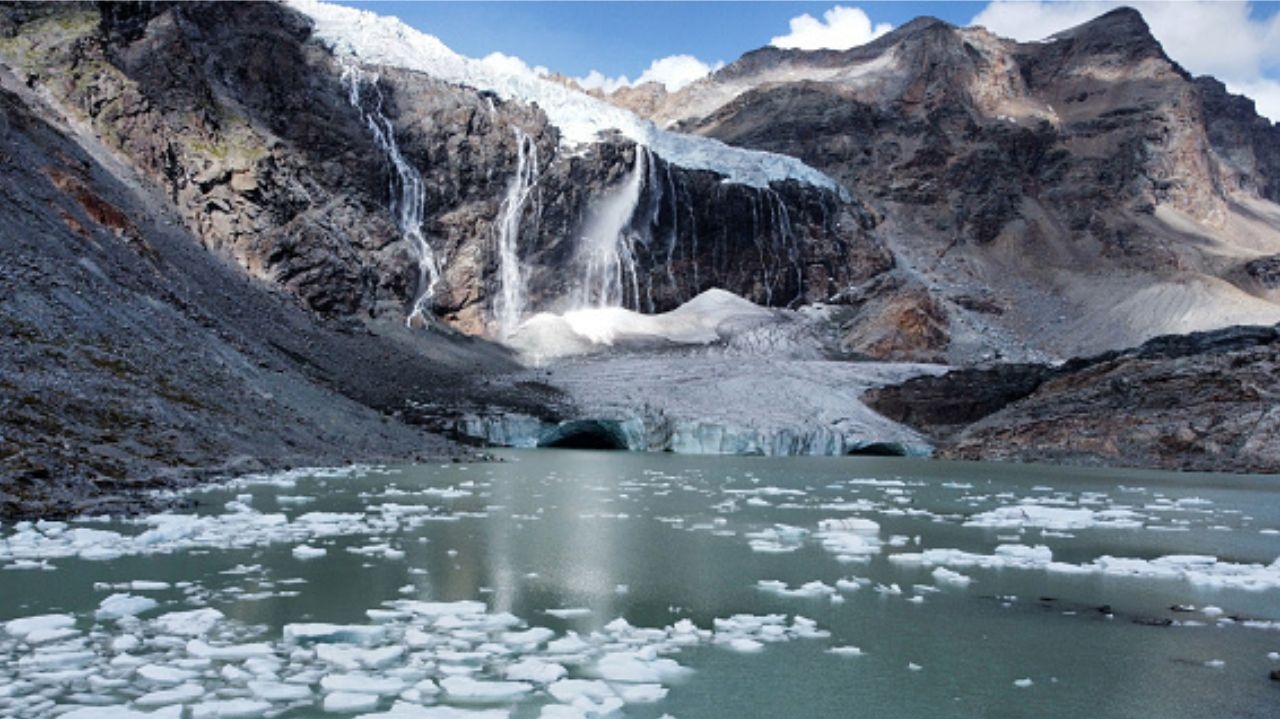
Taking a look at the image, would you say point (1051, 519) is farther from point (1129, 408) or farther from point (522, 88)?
point (522, 88)

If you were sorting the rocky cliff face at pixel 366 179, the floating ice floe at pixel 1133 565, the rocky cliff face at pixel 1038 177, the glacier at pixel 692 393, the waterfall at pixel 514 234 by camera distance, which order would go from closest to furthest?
the floating ice floe at pixel 1133 565
the glacier at pixel 692 393
the rocky cliff face at pixel 366 179
the waterfall at pixel 514 234
the rocky cliff face at pixel 1038 177

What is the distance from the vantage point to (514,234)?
5081 centimetres

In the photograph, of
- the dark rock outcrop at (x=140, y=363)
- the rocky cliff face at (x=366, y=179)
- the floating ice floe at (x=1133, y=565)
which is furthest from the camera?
the rocky cliff face at (x=366, y=179)

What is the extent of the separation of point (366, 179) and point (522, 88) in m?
13.2

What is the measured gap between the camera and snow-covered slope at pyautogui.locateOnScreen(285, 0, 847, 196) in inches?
2066

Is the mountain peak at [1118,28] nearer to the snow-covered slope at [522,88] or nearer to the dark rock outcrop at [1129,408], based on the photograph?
the snow-covered slope at [522,88]

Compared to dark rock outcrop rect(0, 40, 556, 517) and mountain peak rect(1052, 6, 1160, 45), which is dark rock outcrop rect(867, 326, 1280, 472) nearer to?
dark rock outcrop rect(0, 40, 556, 517)

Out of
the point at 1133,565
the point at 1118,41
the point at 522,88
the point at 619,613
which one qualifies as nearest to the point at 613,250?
the point at 522,88

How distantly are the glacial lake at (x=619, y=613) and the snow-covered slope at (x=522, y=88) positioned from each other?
43436 millimetres

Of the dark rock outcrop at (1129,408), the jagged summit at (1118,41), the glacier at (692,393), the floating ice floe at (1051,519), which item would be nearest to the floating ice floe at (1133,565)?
the floating ice floe at (1051,519)

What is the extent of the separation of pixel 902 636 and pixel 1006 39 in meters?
105

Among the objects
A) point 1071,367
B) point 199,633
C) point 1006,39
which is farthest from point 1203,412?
point 1006,39

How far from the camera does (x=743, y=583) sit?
26.8ft

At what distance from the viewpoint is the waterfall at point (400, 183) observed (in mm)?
47531
